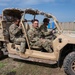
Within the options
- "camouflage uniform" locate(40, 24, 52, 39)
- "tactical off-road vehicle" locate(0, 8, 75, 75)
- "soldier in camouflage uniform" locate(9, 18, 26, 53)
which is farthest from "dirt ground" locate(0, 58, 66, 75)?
"camouflage uniform" locate(40, 24, 52, 39)

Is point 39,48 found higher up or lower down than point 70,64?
higher up

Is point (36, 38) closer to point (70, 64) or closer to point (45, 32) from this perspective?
point (45, 32)

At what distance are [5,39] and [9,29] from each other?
39cm

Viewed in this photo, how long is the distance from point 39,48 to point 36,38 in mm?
352

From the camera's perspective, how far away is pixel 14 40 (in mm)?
8625

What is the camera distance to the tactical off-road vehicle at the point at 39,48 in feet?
22.9

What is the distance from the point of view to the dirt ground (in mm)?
7492

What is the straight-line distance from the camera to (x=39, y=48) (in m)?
8.05

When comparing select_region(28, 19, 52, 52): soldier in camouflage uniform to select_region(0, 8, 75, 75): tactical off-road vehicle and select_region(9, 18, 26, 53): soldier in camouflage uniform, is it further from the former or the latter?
select_region(9, 18, 26, 53): soldier in camouflage uniform

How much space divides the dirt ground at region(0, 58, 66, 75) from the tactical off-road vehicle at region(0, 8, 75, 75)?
242 mm

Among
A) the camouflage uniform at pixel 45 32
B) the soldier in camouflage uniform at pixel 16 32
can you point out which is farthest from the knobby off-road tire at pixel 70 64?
the soldier in camouflage uniform at pixel 16 32

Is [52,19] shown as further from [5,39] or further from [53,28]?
[5,39]

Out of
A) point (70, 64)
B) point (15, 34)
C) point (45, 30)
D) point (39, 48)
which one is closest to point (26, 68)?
point (39, 48)

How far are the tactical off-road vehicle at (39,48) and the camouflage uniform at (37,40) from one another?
0.13 metres
